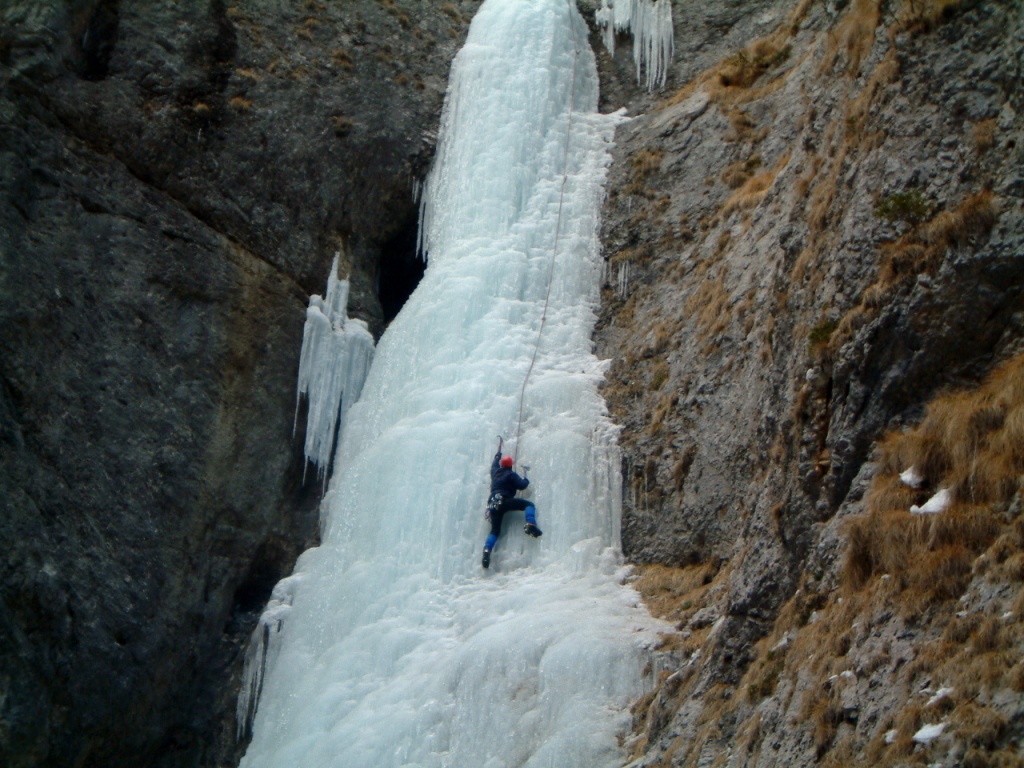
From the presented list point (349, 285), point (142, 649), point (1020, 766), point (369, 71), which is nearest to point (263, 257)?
point (349, 285)

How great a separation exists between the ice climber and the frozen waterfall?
18 centimetres

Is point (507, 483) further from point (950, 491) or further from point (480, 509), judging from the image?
point (950, 491)

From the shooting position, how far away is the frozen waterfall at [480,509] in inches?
448

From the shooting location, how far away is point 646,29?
20.3 metres

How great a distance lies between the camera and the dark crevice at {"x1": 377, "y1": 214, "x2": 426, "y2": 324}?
60.6ft

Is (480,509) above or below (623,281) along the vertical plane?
below

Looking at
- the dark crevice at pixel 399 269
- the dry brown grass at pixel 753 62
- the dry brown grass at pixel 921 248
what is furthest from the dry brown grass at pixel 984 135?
the dark crevice at pixel 399 269

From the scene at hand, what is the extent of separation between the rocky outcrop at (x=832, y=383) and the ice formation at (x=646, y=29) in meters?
6.30

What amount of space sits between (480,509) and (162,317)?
4.78m

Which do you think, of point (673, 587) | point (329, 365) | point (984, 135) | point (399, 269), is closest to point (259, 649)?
point (329, 365)

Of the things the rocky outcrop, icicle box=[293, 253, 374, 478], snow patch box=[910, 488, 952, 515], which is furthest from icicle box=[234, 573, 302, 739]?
snow patch box=[910, 488, 952, 515]

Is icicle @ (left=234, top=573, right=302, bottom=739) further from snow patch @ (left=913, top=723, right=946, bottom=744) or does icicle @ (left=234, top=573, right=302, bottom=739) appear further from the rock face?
snow patch @ (left=913, top=723, right=946, bottom=744)

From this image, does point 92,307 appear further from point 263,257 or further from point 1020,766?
point 1020,766

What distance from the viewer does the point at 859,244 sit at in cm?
970
